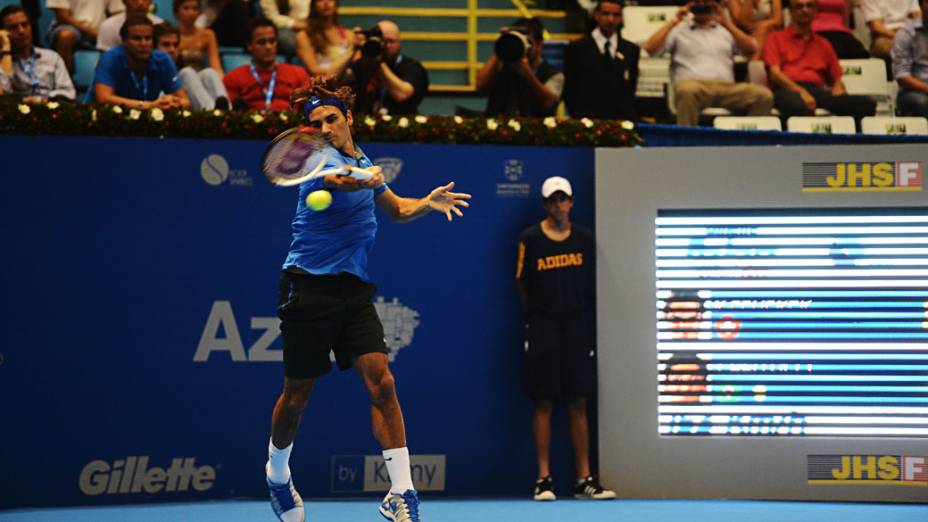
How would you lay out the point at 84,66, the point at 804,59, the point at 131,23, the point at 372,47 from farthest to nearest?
the point at 804,59
the point at 84,66
the point at 372,47
the point at 131,23

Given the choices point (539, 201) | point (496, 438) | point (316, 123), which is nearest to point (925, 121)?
point (539, 201)

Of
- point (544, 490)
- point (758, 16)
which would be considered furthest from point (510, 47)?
point (758, 16)

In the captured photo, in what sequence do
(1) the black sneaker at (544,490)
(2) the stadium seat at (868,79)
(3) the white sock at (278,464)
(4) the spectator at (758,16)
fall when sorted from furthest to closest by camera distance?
(4) the spectator at (758,16), (2) the stadium seat at (868,79), (1) the black sneaker at (544,490), (3) the white sock at (278,464)

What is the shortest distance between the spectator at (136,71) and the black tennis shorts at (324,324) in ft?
10.1

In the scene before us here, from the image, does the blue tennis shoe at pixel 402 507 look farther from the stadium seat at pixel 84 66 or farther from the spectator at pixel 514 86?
the stadium seat at pixel 84 66

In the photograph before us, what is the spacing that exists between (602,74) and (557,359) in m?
2.81

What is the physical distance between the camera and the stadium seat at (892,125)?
35.2 feet

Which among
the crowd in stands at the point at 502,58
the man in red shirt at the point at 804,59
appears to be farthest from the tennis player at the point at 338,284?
the man in red shirt at the point at 804,59

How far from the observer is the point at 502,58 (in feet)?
31.0

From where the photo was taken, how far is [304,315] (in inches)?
236

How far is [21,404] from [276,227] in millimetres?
2002

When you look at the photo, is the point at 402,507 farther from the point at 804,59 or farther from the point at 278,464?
the point at 804,59

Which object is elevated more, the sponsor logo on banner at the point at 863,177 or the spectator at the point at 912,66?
the spectator at the point at 912,66

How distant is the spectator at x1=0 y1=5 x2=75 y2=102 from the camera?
9531mm
